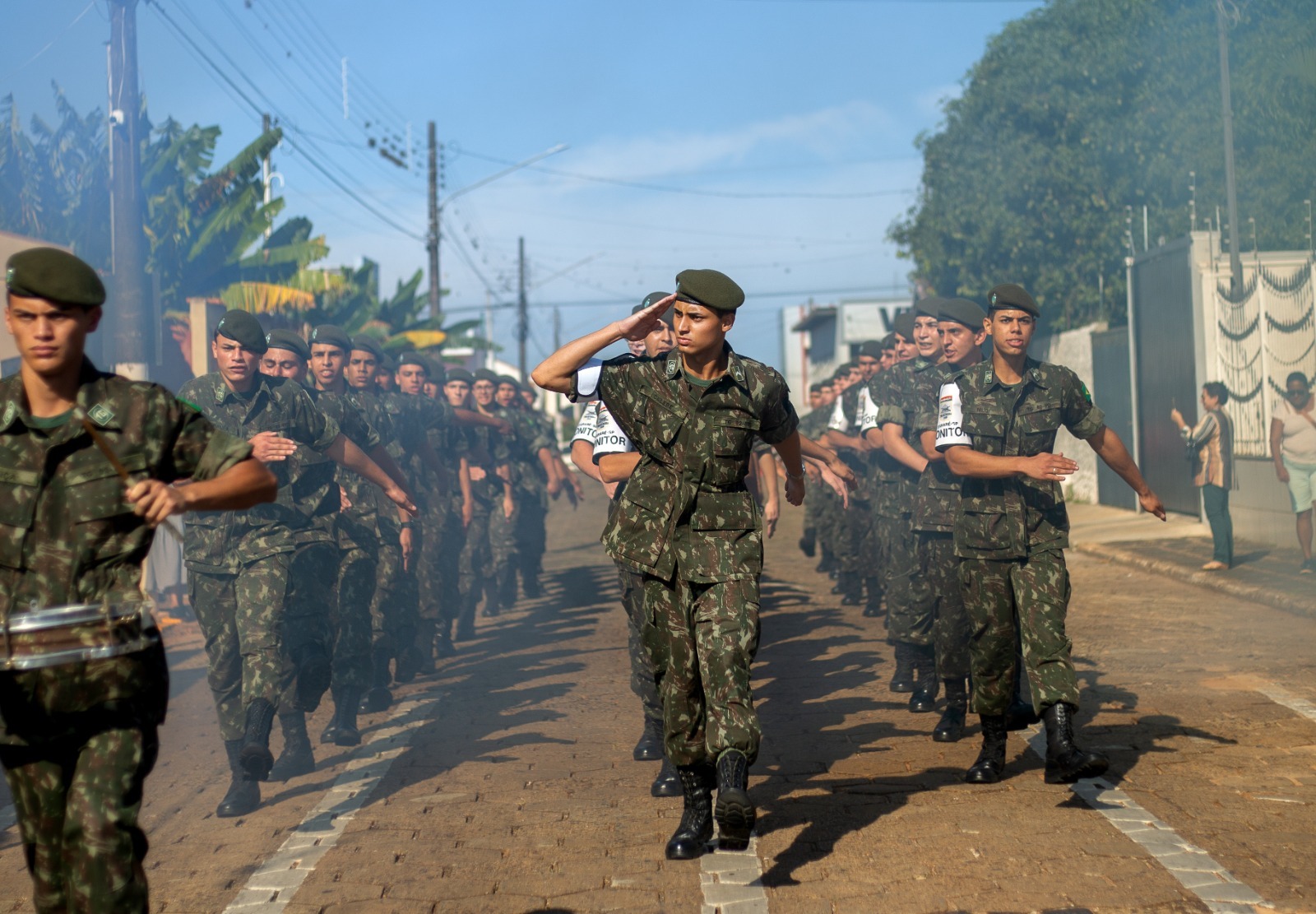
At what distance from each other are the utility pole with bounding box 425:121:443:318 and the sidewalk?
17.4m

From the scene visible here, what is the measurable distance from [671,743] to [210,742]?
12.7ft

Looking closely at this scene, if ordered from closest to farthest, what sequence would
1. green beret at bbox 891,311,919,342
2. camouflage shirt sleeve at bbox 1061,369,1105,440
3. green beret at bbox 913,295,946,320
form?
camouflage shirt sleeve at bbox 1061,369,1105,440 → green beret at bbox 913,295,946,320 → green beret at bbox 891,311,919,342

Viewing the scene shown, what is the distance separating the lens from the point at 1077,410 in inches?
251

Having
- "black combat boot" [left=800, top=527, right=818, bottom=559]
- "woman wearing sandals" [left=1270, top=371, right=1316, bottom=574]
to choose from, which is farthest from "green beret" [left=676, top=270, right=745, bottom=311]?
"black combat boot" [left=800, top=527, right=818, bottom=559]

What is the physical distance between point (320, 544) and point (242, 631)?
66 centimetres

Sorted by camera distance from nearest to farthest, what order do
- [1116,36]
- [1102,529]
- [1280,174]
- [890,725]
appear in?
[890,725], [1102,529], [1280,174], [1116,36]

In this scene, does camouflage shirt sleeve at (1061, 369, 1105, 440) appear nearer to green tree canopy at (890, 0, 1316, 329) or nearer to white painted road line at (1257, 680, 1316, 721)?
white painted road line at (1257, 680, 1316, 721)

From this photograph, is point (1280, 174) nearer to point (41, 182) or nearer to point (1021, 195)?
point (1021, 195)

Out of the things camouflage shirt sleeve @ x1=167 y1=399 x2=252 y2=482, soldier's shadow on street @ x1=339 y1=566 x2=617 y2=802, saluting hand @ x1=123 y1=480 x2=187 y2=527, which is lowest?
soldier's shadow on street @ x1=339 y1=566 x2=617 y2=802

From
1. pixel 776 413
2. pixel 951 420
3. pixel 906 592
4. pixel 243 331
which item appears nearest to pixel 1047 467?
pixel 951 420

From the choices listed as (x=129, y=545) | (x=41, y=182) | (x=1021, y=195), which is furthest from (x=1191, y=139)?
(x=129, y=545)

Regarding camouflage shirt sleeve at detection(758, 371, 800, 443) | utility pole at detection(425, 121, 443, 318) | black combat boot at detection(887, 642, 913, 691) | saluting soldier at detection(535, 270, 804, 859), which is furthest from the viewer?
utility pole at detection(425, 121, 443, 318)

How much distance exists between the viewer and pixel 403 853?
18.2 ft

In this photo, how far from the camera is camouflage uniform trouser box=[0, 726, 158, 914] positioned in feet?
11.8
